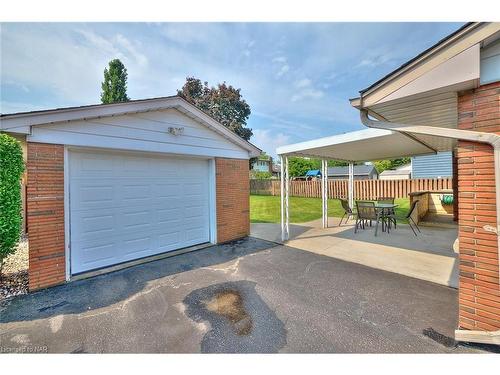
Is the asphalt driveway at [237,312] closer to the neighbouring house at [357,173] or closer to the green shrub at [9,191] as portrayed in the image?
the green shrub at [9,191]

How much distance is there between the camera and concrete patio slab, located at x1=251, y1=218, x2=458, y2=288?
4203 millimetres

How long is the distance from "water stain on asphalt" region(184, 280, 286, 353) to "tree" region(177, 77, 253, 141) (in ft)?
71.0

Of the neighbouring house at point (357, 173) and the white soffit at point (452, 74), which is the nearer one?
the white soffit at point (452, 74)

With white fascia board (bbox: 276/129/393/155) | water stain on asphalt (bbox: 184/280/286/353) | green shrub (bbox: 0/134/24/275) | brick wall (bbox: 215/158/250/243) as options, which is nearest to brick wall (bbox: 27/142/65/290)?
green shrub (bbox: 0/134/24/275)

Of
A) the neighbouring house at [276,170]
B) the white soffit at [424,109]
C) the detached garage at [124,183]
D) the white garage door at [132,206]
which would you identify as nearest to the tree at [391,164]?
the neighbouring house at [276,170]

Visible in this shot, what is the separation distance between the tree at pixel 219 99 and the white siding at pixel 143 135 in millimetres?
18476

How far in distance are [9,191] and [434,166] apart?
64.2ft

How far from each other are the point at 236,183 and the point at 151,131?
2744 mm

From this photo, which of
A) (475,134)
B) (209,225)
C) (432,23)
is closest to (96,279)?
(209,225)

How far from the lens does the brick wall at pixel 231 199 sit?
20.5 feet

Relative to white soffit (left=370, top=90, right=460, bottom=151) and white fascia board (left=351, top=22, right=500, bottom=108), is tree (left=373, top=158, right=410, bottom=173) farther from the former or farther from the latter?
white fascia board (left=351, top=22, right=500, bottom=108)

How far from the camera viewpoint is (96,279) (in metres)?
4.02

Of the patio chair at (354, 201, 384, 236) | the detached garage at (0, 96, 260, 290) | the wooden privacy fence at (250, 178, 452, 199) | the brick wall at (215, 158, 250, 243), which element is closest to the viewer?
the detached garage at (0, 96, 260, 290)
